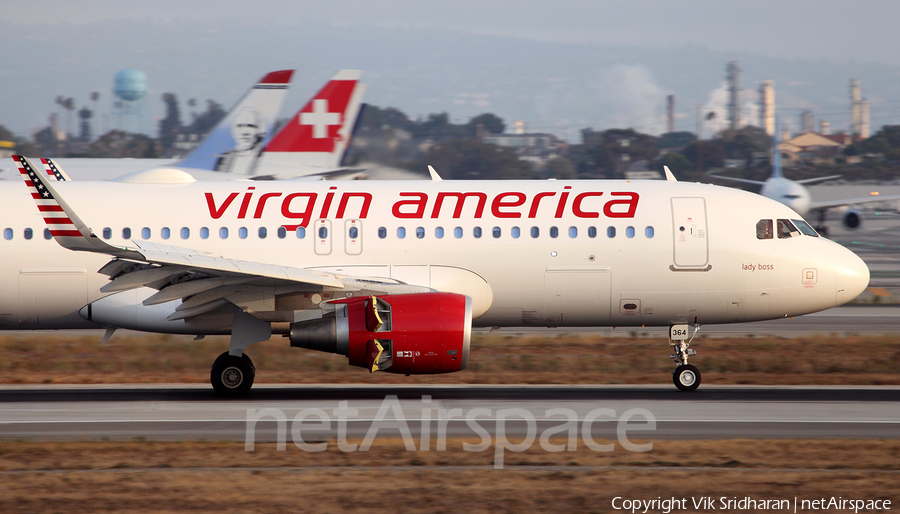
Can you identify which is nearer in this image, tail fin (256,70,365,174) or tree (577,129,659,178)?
tail fin (256,70,365,174)

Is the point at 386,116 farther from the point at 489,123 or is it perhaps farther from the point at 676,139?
the point at 676,139

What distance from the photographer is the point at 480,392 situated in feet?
57.7

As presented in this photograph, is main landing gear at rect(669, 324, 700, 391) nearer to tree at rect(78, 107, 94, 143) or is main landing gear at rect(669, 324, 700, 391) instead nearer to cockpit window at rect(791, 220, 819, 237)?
cockpit window at rect(791, 220, 819, 237)

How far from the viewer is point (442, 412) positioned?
15203 mm

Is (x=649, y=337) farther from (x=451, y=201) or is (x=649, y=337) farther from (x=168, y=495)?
(x=168, y=495)

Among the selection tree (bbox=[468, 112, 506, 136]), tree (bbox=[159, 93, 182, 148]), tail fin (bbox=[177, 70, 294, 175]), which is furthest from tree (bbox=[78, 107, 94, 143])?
tail fin (bbox=[177, 70, 294, 175])

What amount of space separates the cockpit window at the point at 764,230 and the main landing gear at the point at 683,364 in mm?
2204

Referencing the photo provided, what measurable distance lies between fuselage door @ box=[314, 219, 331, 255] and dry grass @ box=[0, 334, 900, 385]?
135 inches

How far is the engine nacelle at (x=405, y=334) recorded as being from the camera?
49.3ft

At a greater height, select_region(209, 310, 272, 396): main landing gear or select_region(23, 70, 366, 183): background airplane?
select_region(23, 70, 366, 183): background airplane

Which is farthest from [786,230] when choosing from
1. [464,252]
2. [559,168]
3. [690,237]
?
[559,168]
